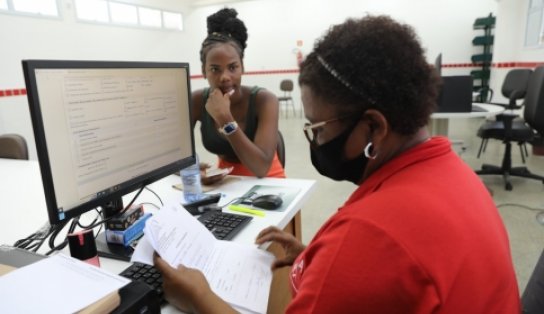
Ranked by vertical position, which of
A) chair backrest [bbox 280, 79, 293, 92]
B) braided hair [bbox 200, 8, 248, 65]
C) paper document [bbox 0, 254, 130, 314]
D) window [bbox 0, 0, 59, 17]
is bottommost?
paper document [bbox 0, 254, 130, 314]

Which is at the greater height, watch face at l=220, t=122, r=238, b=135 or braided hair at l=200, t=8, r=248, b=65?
braided hair at l=200, t=8, r=248, b=65

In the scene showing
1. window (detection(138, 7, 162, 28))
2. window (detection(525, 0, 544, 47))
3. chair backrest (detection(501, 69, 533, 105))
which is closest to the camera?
chair backrest (detection(501, 69, 533, 105))

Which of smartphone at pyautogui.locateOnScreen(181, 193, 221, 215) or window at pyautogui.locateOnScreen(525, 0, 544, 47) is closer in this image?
smartphone at pyautogui.locateOnScreen(181, 193, 221, 215)

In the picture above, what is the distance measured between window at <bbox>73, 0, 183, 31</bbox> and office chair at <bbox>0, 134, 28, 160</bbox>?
364 centimetres

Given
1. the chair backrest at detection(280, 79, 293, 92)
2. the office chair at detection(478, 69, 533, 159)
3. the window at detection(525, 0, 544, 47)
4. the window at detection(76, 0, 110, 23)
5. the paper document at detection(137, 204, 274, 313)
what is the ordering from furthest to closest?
the chair backrest at detection(280, 79, 293, 92) → the window at detection(76, 0, 110, 23) → the window at detection(525, 0, 544, 47) → the office chair at detection(478, 69, 533, 159) → the paper document at detection(137, 204, 274, 313)

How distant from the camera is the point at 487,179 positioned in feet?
11.2

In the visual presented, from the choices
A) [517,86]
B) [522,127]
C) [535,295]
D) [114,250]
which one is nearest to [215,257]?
[114,250]

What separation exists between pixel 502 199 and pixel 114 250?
3019 millimetres

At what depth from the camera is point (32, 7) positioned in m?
4.62

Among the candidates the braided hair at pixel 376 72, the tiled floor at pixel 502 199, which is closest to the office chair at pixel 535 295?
the braided hair at pixel 376 72

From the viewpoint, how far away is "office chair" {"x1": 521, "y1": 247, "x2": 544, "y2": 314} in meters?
0.67

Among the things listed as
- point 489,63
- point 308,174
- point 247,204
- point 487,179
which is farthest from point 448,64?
point 247,204

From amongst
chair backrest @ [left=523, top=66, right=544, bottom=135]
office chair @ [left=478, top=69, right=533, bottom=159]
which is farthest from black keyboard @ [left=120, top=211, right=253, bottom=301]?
office chair @ [left=478, top=69, right=533, bottom=159]

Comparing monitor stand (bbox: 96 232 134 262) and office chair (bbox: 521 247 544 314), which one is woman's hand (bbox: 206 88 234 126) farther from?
office chair (bbox: 521 247 544 314)
